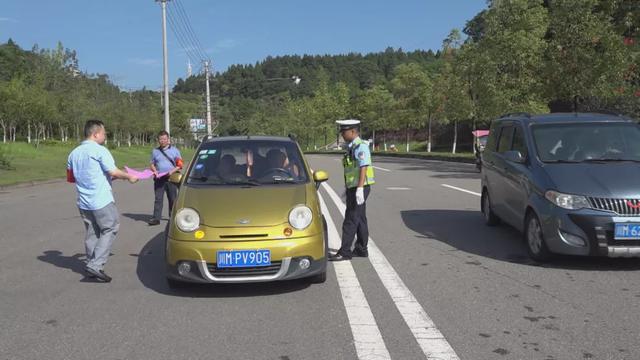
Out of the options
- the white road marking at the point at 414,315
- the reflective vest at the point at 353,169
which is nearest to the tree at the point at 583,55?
the reflective vest at the point at 353,169

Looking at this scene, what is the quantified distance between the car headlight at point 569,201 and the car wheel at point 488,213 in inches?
109

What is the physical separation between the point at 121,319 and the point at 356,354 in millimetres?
2061

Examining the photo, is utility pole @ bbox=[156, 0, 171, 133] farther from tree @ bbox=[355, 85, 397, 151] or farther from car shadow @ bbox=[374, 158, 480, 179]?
tree @ bbox=[355, 85, 397, 151]

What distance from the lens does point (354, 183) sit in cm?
686

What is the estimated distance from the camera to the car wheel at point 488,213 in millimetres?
9125

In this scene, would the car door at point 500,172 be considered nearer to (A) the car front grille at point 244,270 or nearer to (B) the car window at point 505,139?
(B) the car window at point 505,139

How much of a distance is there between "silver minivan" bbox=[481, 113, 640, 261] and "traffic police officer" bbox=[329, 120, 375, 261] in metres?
1.94

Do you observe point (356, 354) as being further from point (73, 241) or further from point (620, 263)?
A: point (73, 241)

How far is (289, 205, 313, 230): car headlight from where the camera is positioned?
538 centimetres

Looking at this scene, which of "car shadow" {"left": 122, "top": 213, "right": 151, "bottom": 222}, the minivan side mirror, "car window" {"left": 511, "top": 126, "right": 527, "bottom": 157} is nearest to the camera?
the minivan side mirror

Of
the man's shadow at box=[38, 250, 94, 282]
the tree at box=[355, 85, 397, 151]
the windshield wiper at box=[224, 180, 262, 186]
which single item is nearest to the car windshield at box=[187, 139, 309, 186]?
the windshield wiper at box=[224, 180, 262, 186]

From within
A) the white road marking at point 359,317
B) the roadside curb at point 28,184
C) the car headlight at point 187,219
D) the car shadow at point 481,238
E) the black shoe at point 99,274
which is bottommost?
the roadside curb at point 28,184

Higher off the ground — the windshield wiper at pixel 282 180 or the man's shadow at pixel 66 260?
the windshield wiper at pixel 282 180

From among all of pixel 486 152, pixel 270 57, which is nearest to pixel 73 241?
pixel 486 152
